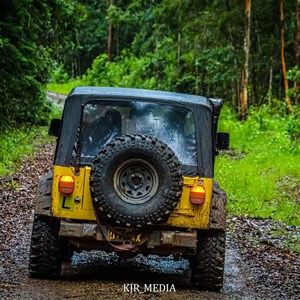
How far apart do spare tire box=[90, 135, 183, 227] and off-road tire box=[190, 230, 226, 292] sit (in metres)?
0.87

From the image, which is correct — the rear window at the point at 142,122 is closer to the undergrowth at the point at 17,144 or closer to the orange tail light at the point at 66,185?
the orange tail light at the point at 66,185

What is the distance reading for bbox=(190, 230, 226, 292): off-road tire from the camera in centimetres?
831

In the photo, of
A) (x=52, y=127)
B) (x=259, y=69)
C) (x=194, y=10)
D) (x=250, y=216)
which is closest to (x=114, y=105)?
(x=52, y=127)

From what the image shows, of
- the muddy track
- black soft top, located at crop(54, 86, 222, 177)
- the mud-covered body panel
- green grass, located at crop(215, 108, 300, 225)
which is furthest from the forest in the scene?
the mud-covered body panel

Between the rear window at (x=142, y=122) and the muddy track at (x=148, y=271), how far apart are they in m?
1.53

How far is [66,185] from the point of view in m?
7.96

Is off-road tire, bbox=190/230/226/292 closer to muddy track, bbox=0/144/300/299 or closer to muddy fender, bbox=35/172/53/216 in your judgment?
muddy track, bbox=0/144/300/299

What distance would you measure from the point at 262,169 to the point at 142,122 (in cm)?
1191

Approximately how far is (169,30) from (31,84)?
16.6 meters

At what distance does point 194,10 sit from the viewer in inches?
1324

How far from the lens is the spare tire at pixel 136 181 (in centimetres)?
759

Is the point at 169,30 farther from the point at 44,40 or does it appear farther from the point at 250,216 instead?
the point at 250,216

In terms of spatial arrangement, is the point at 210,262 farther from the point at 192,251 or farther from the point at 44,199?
the point at 44,199

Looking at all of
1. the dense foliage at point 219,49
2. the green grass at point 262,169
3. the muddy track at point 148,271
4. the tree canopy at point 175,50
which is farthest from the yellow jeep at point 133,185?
the dense foliage at point 219,49
